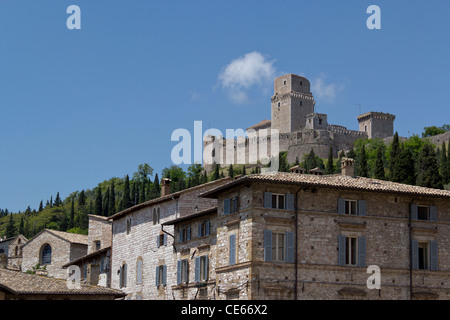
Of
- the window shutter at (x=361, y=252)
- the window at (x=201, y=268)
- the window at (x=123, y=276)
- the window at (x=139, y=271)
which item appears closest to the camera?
the window shutter at (x=361, y=252)

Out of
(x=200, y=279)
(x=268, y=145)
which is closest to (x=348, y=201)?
(x=200, y=279)

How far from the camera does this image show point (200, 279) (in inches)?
1813

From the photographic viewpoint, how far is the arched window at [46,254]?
79.4 meters

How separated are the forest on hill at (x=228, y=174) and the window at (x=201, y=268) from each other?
3391 cm

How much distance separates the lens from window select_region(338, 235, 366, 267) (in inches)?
1607

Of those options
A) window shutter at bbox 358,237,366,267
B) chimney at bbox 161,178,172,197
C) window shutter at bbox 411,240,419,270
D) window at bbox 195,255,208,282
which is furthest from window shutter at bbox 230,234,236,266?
chimney at bbox 161,178,172,197

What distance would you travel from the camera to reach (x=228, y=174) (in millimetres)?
136250

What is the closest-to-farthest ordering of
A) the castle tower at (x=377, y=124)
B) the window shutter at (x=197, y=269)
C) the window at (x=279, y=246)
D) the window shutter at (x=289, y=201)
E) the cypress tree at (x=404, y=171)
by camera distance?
the window at (x=279, y=246) → the window shutter at (x=289, y=201) → the window shutter at (x=197, y=269) → the cypress tree at (x=404, y=171) → the castle tower at (x=377, y=124)

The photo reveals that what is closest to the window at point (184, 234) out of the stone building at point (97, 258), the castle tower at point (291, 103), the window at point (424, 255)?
the stone building at point (97, 258)

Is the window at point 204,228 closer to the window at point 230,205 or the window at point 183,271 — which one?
the window at point 183,271
